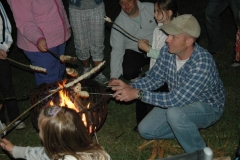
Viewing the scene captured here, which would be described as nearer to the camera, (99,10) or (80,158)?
(80,158)

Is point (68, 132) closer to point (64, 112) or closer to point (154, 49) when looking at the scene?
point (64, 112)

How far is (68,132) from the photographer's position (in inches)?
97.7

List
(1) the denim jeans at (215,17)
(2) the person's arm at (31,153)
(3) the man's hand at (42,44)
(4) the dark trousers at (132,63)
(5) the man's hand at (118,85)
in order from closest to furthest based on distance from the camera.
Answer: (2) the person's arm at (31,153) < (5) the man's hand at (118,85) < (3) the man's hand at (42,44) < (4) the dark trousers at (132,63) < (1) the denim jeans at (215,17)

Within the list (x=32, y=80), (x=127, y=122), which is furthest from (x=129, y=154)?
(x=32, y=80)

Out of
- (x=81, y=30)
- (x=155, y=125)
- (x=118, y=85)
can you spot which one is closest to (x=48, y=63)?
(x=81, y=30)

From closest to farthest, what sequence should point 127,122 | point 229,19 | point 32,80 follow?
1. point 127,122
2. point 32,80
3. point 229,19

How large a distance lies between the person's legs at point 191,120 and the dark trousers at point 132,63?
1487 mm

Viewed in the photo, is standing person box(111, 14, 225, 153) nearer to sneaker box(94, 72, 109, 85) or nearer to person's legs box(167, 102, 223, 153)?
person's legs box(167, 102, 223, 153)

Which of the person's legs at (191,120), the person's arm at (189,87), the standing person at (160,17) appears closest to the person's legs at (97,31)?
the standing person at (160,17)

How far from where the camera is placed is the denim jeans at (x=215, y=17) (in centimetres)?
529

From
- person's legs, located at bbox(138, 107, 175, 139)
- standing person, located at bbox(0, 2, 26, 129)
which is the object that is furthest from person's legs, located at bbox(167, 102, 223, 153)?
standing person, located at bbox(0, 2, 26, 129)

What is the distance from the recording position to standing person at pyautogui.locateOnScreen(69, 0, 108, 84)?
485 centimetres

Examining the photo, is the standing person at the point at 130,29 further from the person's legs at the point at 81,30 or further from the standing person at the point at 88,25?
the person's legs at the point at 81,30

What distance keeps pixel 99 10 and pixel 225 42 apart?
2800 millimetres
